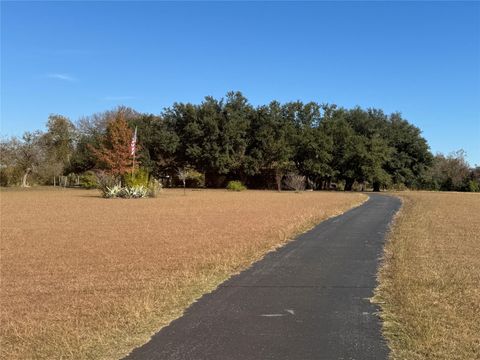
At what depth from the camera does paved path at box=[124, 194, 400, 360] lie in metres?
5.06

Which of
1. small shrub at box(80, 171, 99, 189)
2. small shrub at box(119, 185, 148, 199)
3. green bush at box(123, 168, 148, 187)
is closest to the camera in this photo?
small shrub at box(119, 185, 148, 199)

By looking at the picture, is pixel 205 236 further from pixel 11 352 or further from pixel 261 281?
pixel 11 352

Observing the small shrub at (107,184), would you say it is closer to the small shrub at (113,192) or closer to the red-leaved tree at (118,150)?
the small shrub at (113,192)

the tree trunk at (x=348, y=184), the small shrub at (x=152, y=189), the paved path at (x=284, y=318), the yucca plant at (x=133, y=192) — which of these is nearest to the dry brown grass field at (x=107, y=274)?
the paved path at (x=284, y=318)

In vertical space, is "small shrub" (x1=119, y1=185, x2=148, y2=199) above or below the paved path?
above

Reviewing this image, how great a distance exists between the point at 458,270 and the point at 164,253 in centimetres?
648

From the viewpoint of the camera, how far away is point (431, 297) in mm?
7254

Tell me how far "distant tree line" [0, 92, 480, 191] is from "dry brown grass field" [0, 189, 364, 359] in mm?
44666

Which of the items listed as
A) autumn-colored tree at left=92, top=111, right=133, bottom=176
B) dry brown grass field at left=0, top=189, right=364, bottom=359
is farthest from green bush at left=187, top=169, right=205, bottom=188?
dry brown grass field at left=0, top=189, right=364, bottom=359

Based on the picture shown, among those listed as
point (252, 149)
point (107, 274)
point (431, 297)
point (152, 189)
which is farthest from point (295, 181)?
point (431, 297)

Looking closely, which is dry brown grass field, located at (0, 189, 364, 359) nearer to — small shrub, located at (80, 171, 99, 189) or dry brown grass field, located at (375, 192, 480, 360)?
dry brown grass field, located at (375, 192, 480, 360)

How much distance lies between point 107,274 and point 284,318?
4.44 meters

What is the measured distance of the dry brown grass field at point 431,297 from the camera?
17.0 feet

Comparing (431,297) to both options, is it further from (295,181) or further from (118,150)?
(118,150)
